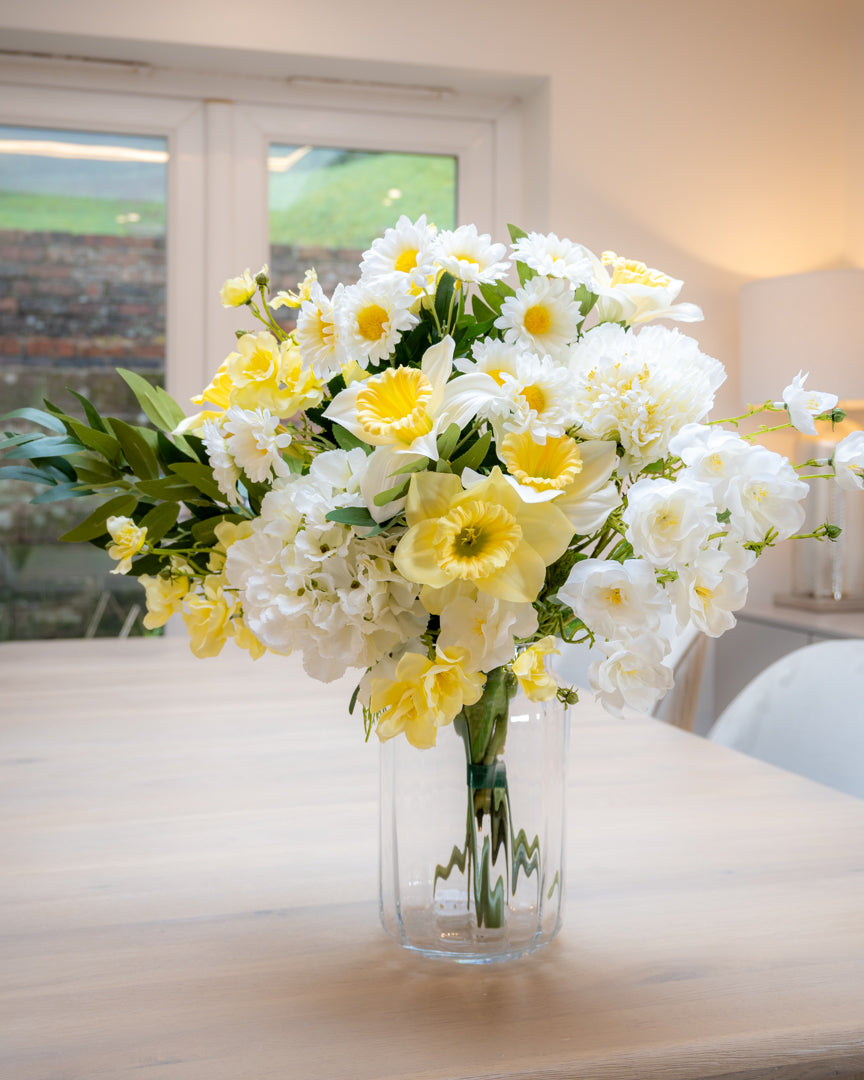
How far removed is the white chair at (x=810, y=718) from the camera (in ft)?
4.02

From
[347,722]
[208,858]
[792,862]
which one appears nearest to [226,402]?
[208,858]

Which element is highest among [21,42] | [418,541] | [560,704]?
[21,42]

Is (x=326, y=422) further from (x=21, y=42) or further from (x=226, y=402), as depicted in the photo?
(x=21, y=42)

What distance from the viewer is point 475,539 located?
1.80 ft

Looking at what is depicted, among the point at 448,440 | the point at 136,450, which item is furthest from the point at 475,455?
the point at 136,450

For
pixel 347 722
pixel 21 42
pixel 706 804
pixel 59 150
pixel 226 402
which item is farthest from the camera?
pixel 59 150

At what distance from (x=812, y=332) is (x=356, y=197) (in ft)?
4.48

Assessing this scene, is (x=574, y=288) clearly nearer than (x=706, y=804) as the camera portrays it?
Yes

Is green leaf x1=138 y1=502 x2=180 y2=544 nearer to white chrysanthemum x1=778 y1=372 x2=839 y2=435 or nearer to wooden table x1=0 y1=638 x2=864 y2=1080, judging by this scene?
wooden table x1=0 y1=638 x2=864 y2=1080

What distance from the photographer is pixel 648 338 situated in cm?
59

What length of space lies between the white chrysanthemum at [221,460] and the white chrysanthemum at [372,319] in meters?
0.09

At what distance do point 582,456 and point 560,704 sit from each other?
0.60ft

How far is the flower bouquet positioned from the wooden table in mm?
165

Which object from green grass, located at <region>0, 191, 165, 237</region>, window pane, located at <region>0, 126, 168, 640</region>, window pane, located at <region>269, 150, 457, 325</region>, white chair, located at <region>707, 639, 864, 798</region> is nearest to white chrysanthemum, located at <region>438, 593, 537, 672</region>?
white chair, located at <region>707, 639, 864, 798</region>
